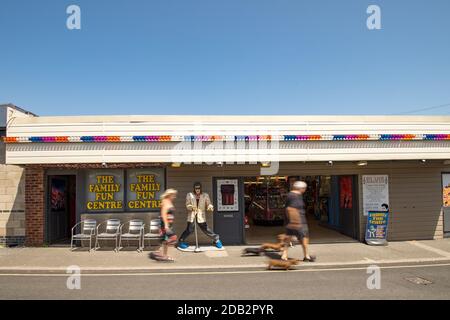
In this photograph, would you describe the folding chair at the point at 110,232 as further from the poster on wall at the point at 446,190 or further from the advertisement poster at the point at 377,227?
the poster on wall at the point at 446,190

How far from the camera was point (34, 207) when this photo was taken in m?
10.2

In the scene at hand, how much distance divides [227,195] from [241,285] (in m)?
4.44

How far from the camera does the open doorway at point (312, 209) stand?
11.4 metres

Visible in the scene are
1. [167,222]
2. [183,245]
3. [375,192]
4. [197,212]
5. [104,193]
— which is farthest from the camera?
[375,192]

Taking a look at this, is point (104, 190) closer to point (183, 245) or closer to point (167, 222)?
point (183, 245)

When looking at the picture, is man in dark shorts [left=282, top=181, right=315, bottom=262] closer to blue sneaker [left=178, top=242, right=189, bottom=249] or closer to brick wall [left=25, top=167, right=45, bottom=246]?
blue sneaker [left=178, top=242, right=189, bottom=249]

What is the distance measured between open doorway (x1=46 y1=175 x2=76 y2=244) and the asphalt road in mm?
3692

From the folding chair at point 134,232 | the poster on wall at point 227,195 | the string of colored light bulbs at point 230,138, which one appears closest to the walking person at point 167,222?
the folding chair at point 134,232

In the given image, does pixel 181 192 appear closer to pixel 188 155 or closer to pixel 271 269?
pixel 188 155

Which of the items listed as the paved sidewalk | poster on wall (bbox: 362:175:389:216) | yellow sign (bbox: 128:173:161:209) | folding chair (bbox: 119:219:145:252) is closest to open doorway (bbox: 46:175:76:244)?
the paved sidewalk

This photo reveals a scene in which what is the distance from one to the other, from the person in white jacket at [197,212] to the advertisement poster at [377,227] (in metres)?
4.65

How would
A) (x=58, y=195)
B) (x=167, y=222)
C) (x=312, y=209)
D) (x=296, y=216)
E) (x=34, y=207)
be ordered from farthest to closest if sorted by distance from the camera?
(x=312, y=209), (x=58, y=195), (x=34, y=207), (x=167, y=222), (x=296, y=216)

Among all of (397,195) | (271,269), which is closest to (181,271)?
(271,269)

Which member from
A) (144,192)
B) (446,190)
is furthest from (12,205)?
(446,190)
